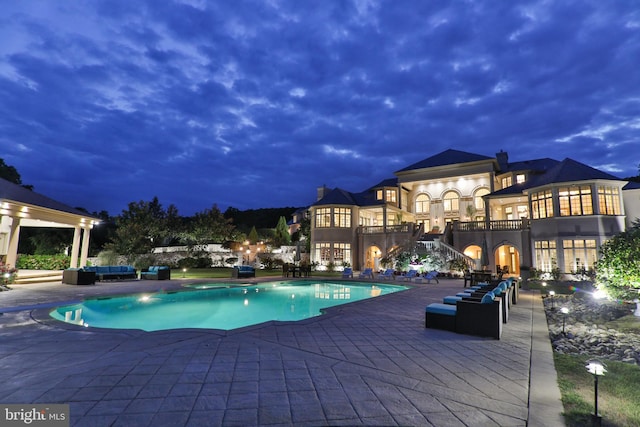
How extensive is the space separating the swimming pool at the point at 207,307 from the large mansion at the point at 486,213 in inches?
455

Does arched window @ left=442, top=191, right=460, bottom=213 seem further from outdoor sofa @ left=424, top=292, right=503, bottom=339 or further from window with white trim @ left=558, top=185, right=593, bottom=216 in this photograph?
outdoor sofa @ left=424, top=292, right=503, bottom=339

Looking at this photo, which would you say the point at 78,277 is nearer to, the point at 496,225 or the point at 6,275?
the point at 6,275

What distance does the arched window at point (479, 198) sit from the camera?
28547 millimetres

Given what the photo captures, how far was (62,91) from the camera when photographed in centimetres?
5253

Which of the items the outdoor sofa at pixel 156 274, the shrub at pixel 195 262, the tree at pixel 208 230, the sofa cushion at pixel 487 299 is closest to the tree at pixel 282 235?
the tree at pixel 208 230

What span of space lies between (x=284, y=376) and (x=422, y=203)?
101 feet

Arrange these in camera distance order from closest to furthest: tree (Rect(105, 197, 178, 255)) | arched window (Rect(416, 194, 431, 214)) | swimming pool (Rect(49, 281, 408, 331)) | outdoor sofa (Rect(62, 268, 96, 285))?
swimming pool (Rect(49, 281, 408, 331))
outdoor sofa (Rect(62, 268, 96, 285))
tree (Rect(105, 197, 178, 255))
arched window (Rect(416, 194, 431, 214))

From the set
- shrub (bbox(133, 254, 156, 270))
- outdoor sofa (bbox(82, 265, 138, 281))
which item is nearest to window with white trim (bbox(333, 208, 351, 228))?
outdoor sofa (bbox(82, 265, 138, 281))

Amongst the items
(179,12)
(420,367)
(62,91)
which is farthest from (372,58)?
(62,91)

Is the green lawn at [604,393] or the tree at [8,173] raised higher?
the tree at [8,173]

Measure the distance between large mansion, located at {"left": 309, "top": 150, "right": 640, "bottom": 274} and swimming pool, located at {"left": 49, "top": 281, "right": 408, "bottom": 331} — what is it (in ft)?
37.9

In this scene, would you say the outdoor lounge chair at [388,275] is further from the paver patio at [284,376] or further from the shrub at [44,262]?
the shrub at [44,262]

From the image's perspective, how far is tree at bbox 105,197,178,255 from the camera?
2695cm

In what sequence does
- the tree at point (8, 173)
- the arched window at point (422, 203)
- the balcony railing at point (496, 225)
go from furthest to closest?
the arched window at point (422, 203)
the tree at point (8, 173)
the balcony railing at point (496, 225)
